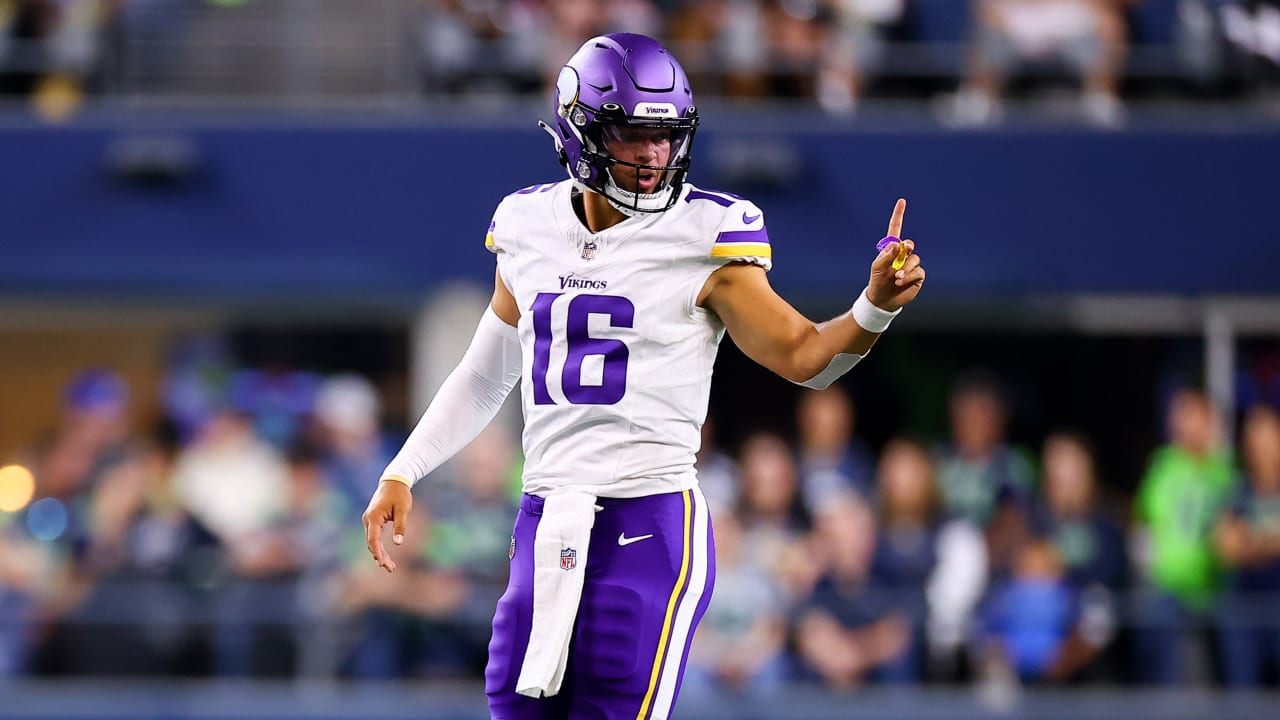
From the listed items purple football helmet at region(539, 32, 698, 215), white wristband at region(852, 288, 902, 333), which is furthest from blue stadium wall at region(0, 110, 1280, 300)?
white wristband at region(852, 288, 902, 333)

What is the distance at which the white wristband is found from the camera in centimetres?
382

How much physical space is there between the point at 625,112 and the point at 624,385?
0.59 m

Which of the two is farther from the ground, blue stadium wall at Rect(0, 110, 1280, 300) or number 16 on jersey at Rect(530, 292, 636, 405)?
blue stadium wall at Rect(0, 110, 1280, 300)

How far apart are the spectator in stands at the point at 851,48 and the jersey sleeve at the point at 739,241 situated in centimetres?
733

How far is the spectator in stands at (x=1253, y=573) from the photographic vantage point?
888 centimetres

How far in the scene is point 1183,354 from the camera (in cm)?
1206

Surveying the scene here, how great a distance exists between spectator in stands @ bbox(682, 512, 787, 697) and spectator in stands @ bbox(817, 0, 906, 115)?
3664 millimetres

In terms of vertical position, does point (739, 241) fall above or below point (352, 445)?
above

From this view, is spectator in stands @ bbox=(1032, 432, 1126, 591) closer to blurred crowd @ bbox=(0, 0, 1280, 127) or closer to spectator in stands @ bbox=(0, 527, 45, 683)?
blurred crowd @ bbox=(0, 0, 1280, 127)

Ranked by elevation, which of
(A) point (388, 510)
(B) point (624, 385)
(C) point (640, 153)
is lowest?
(A) point (388, 510)

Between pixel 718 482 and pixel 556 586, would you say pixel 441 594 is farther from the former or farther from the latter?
pixel 556 586

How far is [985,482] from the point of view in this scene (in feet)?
30.4

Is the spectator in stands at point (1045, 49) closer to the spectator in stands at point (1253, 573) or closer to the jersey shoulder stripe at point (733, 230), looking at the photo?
the spectator in stands at point (1253, 573)

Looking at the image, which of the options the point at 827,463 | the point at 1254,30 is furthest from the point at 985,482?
the point at 1254,30
